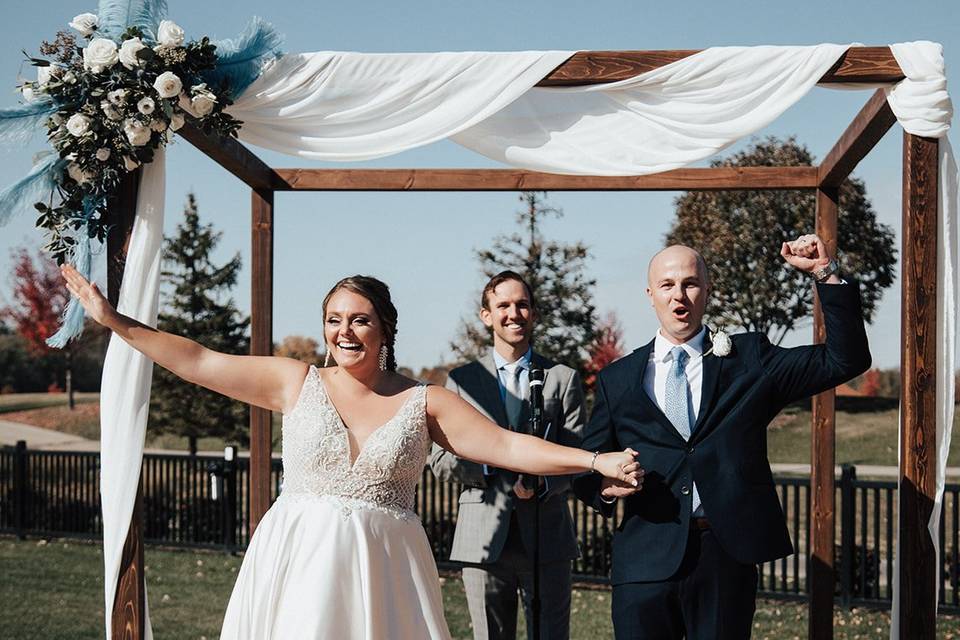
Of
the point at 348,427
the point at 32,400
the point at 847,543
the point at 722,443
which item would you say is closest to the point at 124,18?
the point at 348,427

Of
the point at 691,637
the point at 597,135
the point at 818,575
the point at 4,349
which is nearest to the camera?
the point at 691,637

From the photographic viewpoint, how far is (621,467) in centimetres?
363

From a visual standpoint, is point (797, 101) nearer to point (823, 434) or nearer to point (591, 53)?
point (591, 53)

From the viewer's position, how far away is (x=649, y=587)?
3.81 metres

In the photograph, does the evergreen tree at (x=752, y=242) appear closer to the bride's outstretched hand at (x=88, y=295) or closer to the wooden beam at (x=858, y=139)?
the wooden beam at (x=858, y=139)

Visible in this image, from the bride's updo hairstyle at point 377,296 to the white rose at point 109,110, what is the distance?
41.3 inches

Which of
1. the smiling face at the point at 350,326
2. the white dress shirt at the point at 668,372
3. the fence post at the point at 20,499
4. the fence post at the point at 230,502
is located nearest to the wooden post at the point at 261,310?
the smiling face at the point at 350,326

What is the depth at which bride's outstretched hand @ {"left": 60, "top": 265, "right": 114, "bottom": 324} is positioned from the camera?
13.1ft

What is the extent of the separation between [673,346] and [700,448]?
374mm

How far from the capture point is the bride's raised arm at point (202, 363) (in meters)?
4.01

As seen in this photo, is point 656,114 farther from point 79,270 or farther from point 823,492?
point 823,492

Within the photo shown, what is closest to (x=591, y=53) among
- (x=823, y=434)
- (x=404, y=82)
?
(x=404, y=82)

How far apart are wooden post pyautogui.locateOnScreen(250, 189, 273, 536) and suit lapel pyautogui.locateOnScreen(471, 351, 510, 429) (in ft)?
5.79

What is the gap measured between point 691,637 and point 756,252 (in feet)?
49.2
